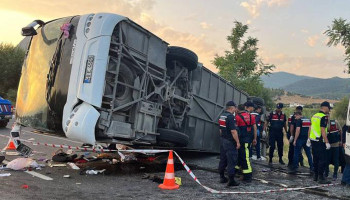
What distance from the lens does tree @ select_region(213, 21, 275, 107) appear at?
94.3 feet

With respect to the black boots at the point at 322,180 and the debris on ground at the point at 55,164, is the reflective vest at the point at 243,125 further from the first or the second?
A: the debris on ground at the point at 55,164

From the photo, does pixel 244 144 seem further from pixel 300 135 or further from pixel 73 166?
A: pixel 73 166

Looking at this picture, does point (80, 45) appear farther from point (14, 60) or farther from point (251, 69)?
point (14, 60)

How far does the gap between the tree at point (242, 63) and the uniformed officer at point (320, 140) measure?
22.1 m

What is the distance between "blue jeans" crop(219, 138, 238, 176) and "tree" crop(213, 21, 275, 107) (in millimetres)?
23069

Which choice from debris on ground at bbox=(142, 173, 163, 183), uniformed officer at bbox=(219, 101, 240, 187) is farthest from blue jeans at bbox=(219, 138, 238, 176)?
debris on ground at bbox=(142, 173, 163, 183)

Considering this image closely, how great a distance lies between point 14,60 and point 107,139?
1164 inches

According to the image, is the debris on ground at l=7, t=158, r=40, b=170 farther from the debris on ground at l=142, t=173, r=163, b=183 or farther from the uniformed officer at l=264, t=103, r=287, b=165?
the uniformed officer at l=264, t=103, r=287, b=165

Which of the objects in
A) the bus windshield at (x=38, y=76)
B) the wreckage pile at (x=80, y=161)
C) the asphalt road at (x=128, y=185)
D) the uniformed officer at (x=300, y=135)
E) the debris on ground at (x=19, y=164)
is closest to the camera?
the asphalt road at (x=128, y=185)

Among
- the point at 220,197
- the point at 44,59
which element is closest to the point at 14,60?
the point at 44,59

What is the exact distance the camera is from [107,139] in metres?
4.82

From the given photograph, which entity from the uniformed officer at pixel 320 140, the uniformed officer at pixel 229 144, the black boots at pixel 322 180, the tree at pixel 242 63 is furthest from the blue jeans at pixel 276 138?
the tree at pixel 242 63

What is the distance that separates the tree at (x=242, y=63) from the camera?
94.3 feet

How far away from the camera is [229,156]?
18.0ft
